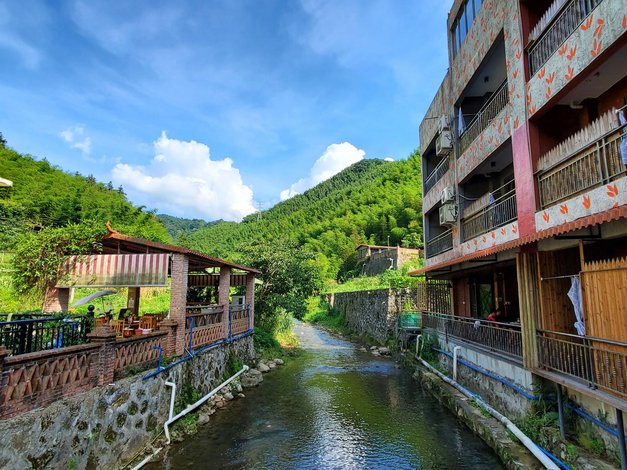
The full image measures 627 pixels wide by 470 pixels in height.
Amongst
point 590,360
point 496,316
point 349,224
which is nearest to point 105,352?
point 590,360

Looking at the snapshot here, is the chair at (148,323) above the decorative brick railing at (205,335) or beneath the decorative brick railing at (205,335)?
above

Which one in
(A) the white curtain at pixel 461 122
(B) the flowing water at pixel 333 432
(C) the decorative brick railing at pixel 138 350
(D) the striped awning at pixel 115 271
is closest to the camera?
(C) the decorative brick railing at pixel 138 350

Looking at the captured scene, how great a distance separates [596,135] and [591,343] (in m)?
3.88

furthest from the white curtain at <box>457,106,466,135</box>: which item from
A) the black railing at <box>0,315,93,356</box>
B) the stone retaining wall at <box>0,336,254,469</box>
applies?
the black railing at <box>0,315,93,356</box>

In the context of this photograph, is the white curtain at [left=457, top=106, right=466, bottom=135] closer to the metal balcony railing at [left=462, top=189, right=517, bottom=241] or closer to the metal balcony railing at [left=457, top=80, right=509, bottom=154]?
the metal balcony railing at [left=457, top=80, right=509, bottom=154]

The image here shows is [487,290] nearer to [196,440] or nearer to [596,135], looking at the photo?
[596,135]

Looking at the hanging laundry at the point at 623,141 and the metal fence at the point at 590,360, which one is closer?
the metal fence at the point at 590,360

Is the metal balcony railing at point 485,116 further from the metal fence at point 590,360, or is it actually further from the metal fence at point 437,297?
the metal fence at point 590,360

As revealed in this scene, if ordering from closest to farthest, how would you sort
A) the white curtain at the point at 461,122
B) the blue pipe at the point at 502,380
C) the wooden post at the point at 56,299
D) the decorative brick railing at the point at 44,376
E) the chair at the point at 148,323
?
the decorative brick railing at the point at 44,376 < the blue pipe at the point at 502,380 < the wooden post at the point at 56,299 < the chair at the point at 148,323 < the white curtain at the point at 461,122

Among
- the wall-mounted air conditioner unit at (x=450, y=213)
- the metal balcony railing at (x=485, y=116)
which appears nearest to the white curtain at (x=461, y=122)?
the metal balcony railing at (x=485, y=116)

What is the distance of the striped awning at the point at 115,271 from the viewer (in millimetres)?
10258

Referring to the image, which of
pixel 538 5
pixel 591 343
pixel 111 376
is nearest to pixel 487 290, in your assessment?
pixel 591 343

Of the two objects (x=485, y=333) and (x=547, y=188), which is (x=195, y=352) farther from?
(x=547, y=188)

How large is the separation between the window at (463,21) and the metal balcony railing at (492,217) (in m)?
6.47
